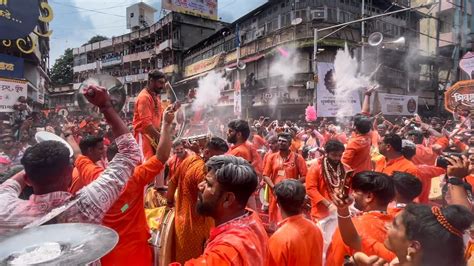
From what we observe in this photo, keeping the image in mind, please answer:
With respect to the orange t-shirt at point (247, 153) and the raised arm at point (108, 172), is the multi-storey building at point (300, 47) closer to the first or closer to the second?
the orange t-shirt at point (247, 153)

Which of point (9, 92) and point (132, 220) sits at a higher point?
point (9, 92)

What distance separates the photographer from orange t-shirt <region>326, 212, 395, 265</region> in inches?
109

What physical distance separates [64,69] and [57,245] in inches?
2902

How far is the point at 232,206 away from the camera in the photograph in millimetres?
2113

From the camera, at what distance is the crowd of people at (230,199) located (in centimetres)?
202

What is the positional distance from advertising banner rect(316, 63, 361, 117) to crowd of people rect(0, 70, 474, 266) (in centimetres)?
1058

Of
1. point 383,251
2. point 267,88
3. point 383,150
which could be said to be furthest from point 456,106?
A: point 267,88

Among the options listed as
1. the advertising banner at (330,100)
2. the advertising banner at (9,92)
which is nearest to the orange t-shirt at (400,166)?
the advertising banner at (9,92)

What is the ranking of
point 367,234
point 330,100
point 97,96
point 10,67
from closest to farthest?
point 97,96 < point 367,234 < point 10,67 < point 330,100

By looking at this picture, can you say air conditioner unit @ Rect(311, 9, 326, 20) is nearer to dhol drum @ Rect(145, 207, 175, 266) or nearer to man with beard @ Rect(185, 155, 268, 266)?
dhol drum @ Rect(145, 207, 175, 266)

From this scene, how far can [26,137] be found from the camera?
8367 millimetres

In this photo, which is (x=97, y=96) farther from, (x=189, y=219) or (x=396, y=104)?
(x=396, y=104)

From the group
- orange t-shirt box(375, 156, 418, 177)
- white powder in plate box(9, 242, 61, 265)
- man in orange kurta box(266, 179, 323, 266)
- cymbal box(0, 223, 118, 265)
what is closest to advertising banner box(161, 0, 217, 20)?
orange t-shirt box(375, 156, 418, 177)

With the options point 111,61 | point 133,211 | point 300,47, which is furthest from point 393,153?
point 111,61
